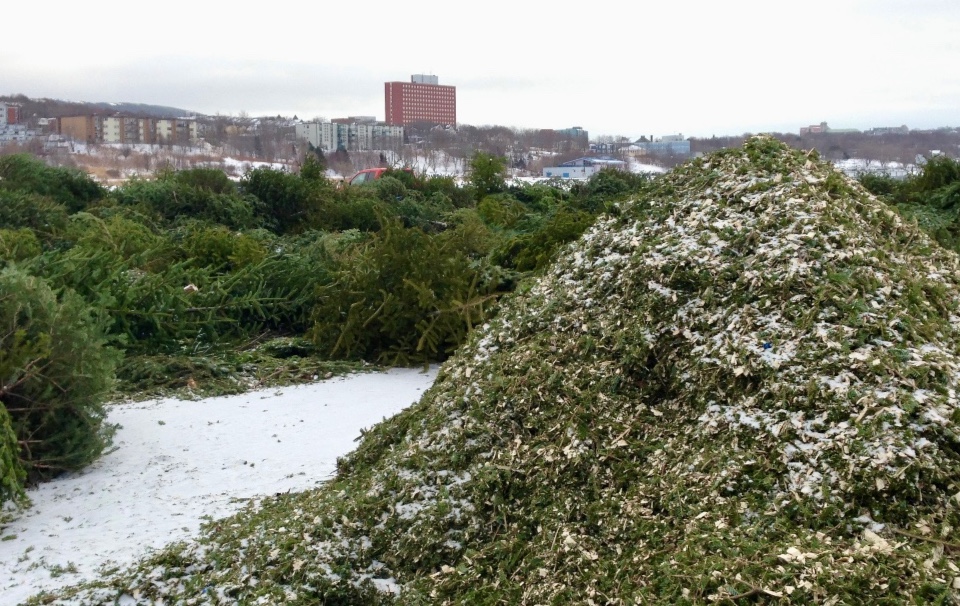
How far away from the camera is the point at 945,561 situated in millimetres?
2092

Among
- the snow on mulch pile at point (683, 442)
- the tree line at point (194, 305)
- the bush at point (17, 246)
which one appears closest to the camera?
the snow on mulch pile at point (683, 442)

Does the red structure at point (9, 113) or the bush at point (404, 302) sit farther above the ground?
the red structure at point (9, 113)

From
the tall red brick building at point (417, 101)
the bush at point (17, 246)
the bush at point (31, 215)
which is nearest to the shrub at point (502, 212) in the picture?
the bush at point (31, 215)

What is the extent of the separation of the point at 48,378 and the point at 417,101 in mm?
60043

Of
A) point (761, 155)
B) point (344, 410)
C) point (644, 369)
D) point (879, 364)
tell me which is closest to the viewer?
point (879, 364)

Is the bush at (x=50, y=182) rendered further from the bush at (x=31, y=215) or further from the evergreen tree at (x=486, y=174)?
the evergreen tree at (x=486, y=174)

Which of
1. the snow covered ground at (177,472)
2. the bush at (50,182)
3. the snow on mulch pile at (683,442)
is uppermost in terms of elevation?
the bush at (50,182)

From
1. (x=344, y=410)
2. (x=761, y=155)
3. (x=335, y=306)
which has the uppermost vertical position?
(x=761, y=155)

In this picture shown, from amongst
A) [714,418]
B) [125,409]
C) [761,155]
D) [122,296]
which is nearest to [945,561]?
[714,418]

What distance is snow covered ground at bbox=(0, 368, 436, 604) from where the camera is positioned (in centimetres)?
351

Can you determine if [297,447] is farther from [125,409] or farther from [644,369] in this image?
[644,369]

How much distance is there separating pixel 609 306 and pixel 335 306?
4.24 m

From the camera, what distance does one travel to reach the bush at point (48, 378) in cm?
425

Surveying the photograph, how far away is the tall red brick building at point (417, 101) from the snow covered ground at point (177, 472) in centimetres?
5603
